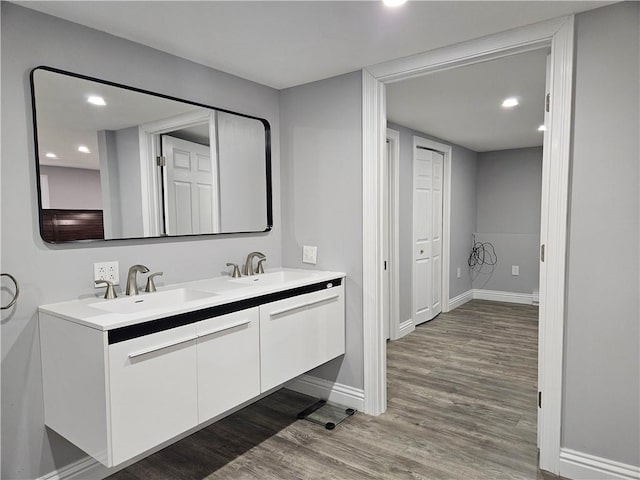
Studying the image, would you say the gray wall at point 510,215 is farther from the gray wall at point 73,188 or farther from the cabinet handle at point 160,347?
the gray wall at point 73,188

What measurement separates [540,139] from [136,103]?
490 centimetres

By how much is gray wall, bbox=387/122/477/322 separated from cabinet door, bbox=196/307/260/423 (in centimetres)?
260

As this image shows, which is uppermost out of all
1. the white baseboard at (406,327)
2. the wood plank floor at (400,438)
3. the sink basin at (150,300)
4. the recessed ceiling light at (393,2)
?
the recessed ceiling light at (393,2)

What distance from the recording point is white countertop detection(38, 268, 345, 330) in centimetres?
162

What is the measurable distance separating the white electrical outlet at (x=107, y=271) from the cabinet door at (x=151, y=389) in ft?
1.90

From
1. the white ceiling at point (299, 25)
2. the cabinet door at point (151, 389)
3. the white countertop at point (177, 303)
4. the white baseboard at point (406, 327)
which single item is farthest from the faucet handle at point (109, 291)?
the white baseboard at point (406, 327)

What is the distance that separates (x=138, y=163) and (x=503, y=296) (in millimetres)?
5547

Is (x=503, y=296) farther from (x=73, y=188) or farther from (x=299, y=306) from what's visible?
Result: (x=73, y=188)

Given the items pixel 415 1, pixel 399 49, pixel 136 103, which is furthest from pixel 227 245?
pixel 415 1

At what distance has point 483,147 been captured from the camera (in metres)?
5.78

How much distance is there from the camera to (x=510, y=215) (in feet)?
19.8

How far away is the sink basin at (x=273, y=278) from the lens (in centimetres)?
264

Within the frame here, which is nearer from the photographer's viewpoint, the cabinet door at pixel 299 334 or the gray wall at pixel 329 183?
the cabinet door at pixel 299 334

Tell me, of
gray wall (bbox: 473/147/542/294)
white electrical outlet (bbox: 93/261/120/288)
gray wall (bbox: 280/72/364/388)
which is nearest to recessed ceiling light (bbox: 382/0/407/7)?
gray wall (bbox: 280/72/364/388)
